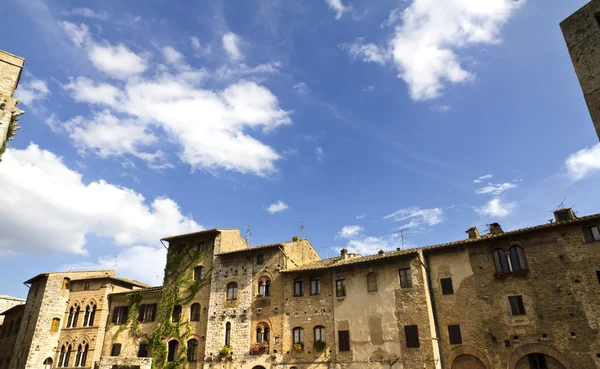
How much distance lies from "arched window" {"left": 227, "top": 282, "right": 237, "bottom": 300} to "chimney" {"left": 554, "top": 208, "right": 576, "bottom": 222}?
23.0m

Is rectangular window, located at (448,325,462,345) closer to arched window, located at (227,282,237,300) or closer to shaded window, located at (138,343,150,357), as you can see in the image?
arched window, located at (227,282,237,300)

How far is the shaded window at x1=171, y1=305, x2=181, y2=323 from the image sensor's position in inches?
1330

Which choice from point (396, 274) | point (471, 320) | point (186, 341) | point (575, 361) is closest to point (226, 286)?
point (186, 341)

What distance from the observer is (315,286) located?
3088 centimetres

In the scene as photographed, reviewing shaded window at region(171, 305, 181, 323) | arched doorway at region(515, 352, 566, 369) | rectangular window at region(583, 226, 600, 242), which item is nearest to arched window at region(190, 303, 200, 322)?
shaded window at region(171, 305, 181, 323)

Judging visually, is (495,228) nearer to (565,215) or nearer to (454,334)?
(565,215)

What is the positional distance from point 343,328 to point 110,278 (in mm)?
21349

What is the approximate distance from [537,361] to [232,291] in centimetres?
2107

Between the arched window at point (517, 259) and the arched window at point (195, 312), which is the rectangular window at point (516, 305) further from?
the arched window at point (195, 312)

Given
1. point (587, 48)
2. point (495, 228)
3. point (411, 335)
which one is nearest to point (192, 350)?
point (411, 335)

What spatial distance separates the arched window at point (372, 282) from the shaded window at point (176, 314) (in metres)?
15.7

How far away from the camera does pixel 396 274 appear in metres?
28.3

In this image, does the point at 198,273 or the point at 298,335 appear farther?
the point at 198,273

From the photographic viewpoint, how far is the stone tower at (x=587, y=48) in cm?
1282
